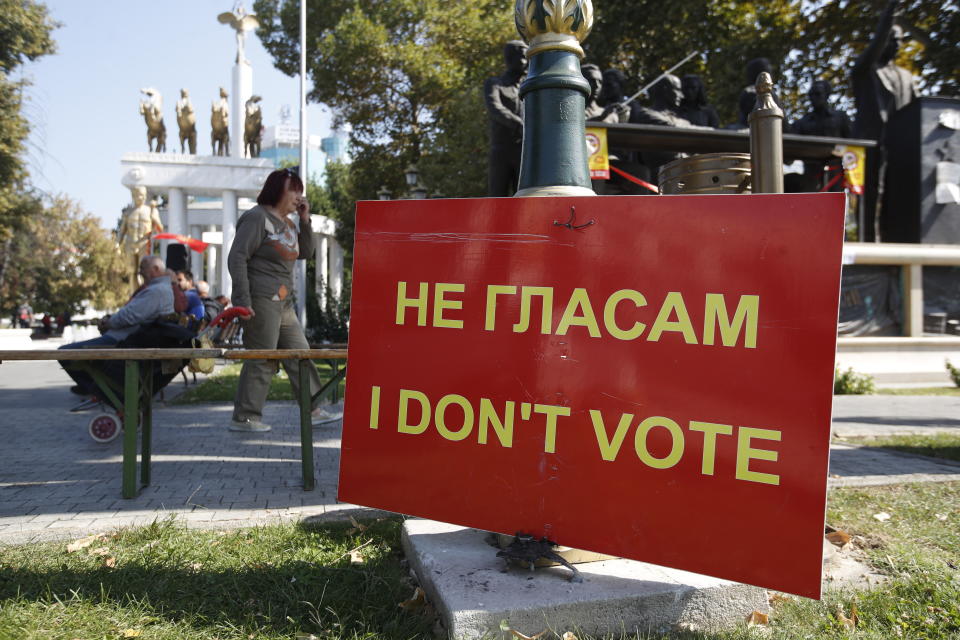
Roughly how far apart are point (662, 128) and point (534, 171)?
5.83 metres

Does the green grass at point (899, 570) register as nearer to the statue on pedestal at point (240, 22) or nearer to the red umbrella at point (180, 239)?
the red umbrella at point (180, 239)

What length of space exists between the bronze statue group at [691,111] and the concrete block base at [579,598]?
4.43 meters

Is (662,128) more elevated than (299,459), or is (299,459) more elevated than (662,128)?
(662,128)

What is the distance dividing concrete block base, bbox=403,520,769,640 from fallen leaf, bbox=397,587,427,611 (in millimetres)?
30

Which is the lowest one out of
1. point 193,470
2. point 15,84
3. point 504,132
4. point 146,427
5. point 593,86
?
point 193,470

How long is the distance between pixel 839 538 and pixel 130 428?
3.43 metres

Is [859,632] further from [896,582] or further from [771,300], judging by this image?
[771,300]

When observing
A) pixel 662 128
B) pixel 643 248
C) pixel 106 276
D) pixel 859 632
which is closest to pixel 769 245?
pixel 643 248

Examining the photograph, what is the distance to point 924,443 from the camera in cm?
559

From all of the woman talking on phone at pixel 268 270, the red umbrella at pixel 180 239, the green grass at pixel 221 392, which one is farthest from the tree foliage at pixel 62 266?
the woman talking on phone at pixel 268 270

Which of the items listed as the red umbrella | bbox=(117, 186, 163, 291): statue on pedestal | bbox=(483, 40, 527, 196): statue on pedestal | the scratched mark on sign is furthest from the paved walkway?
bbox=(117, 186, 163, 291): statue on pedestal

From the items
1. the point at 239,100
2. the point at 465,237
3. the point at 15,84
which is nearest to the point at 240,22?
the point at 239,100

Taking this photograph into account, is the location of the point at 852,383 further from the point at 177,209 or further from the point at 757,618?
the point at 177,209

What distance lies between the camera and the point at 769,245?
2.05 meters
